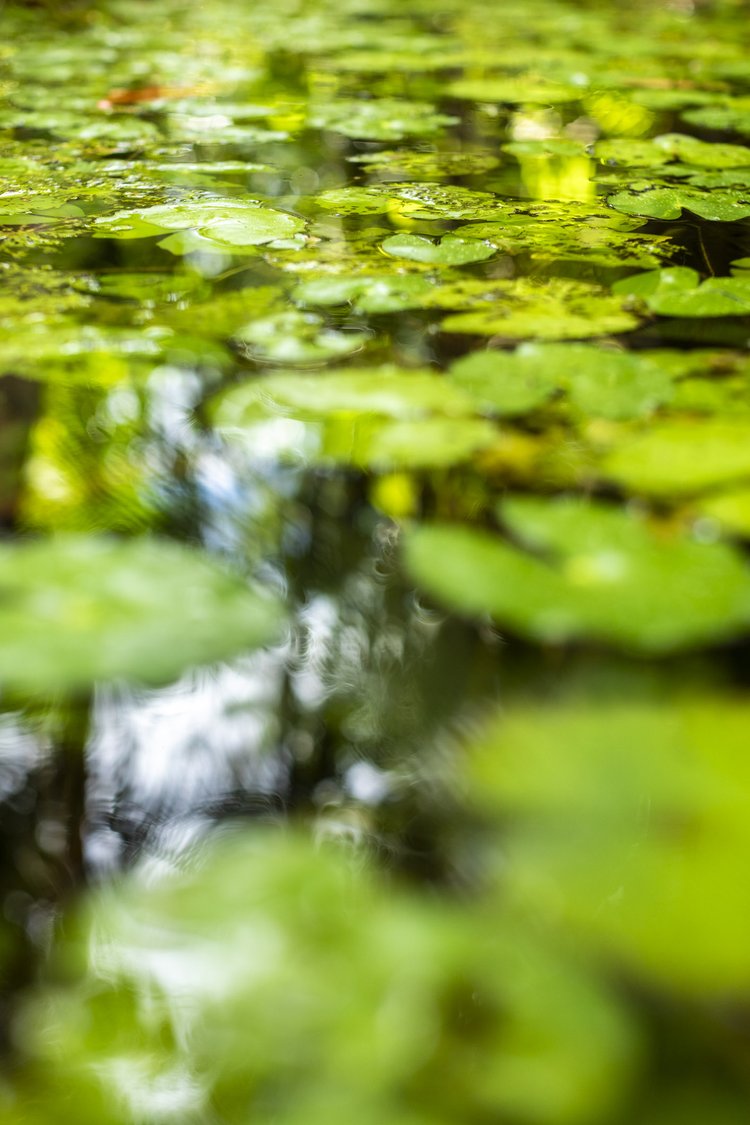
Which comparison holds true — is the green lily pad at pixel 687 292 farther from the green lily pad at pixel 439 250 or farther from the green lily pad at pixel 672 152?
the green lily pad at pixel 672 152

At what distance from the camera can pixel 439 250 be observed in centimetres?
114

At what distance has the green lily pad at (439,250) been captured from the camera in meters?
1.12

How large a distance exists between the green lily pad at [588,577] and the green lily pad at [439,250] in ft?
1.83

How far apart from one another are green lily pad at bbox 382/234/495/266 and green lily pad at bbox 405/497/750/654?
0.56 m

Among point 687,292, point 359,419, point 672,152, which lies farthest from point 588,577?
point 672,152

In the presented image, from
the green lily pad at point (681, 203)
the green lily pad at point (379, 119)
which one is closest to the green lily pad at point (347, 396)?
the green lily pad at point (681, 203)

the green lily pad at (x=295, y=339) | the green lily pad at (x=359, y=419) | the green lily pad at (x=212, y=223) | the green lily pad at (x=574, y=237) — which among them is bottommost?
the green lily pad at (x=574, y=237)

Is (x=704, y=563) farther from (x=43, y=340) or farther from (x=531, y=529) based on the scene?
(x=43, y=340)

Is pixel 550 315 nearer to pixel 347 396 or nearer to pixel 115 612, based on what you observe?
pixel 347 396

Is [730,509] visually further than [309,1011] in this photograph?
Yes

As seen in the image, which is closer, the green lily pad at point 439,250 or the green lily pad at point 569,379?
the green lily pad at point 569,379

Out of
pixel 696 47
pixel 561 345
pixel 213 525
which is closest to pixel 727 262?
pixel 561 345

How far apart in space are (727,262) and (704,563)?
2.31ft

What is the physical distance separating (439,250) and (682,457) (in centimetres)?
55
